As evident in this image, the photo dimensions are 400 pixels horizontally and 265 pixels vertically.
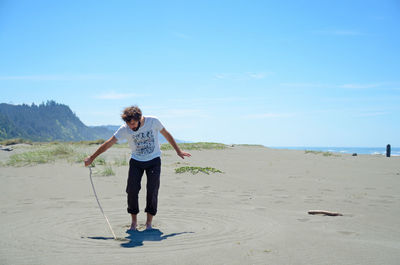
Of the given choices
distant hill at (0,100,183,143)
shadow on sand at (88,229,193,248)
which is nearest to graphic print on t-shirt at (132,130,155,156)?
shadow on sand at (88,229,193,248)

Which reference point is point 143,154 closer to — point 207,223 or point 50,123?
point 207,223

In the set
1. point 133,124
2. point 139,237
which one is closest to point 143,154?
point 133,124

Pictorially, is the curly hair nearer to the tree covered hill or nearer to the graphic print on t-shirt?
the graphic print on t-shirt

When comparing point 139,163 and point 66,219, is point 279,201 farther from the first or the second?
point 66,219

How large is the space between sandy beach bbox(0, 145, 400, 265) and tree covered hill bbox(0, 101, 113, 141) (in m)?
A: 94.8

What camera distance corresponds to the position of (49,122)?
136 meters

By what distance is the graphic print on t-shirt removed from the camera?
511 cm

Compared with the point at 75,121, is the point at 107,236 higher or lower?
lower

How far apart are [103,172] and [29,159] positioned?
4627mm

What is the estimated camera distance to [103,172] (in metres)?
10.7

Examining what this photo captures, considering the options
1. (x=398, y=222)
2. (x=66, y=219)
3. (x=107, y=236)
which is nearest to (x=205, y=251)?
(x=107, y=236)

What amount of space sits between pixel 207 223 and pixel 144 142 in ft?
5.52

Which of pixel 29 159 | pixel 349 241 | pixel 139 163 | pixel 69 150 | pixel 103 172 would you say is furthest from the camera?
pixel 69 150

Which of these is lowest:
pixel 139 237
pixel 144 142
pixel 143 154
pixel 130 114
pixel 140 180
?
pixel 139 237
